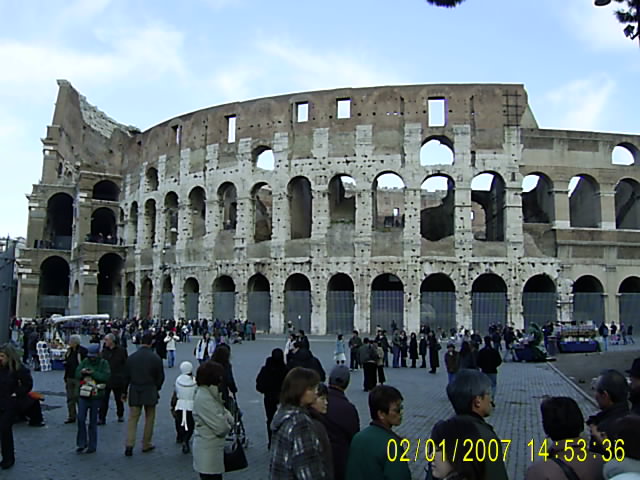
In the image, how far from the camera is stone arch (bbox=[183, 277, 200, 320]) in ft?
110

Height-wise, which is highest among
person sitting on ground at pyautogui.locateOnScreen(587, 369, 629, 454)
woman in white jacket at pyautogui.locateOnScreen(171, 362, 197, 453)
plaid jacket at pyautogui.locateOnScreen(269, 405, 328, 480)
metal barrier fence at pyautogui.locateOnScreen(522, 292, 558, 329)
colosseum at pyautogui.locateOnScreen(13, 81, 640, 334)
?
colosseum at pyautogui.locateOnScreen(13, 81, 640, 334)

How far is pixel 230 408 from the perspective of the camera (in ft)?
21.0

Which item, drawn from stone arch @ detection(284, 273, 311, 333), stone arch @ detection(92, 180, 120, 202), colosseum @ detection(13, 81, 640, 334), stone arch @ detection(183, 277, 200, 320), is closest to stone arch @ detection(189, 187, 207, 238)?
colosseum @ detection(13, 81, 640, 334)

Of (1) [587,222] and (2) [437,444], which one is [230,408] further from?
(1) [587,222]

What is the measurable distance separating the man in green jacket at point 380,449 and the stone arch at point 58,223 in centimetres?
4324

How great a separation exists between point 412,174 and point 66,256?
1033 inches

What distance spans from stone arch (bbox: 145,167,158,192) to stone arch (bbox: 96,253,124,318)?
222 inches

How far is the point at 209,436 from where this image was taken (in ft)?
15.7

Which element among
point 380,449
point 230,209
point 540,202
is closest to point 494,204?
point 540,202

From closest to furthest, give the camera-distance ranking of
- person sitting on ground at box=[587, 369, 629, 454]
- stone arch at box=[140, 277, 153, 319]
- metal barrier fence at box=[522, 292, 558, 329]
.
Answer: person sitting on ground at box=[587, 369, 629, 454], metal barrier fence at box=[522, 292, 558, 329], stone arch at box=[140, 277, 153, 319]

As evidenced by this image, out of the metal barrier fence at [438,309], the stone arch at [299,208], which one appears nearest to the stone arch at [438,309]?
the metal barrier fence at [438,309]

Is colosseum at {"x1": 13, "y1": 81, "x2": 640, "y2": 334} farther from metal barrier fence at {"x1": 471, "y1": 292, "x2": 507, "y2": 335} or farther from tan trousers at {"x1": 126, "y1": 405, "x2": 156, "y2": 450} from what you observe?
tan trousers at {"x1": 126, "y1": 405, "x2": 156, "y2": 450}

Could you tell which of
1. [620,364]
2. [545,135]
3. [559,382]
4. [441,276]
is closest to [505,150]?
[545,135]

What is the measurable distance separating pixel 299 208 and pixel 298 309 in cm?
640
